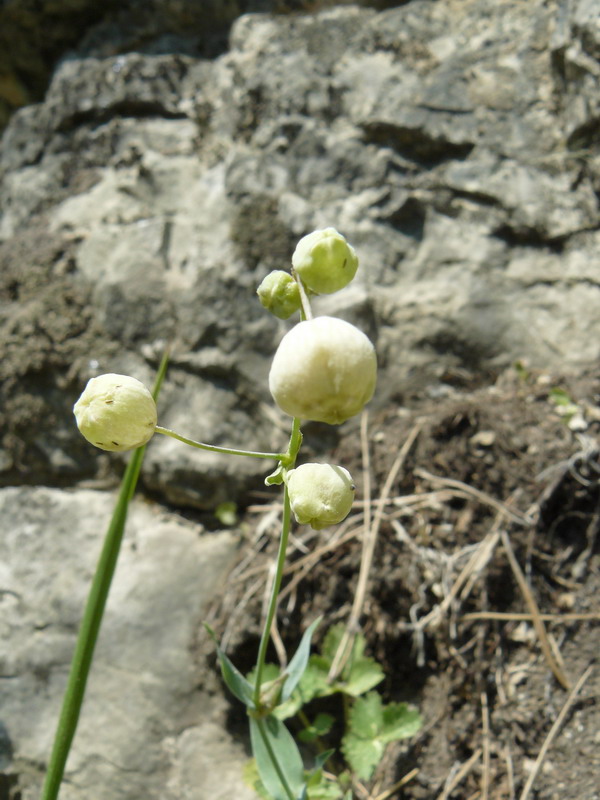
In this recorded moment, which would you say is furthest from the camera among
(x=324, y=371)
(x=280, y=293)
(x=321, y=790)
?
(x=321, y=790)

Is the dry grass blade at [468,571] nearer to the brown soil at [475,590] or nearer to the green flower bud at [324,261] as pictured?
the brown soil at [475,590]

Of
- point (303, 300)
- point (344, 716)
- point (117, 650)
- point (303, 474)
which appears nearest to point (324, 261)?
point (303, 300)

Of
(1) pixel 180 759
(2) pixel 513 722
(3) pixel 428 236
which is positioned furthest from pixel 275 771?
(3) pixel 428 236

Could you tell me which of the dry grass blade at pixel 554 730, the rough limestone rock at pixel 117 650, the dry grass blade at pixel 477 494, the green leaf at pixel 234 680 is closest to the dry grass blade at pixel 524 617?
the dry grass blade at pixel 554 730

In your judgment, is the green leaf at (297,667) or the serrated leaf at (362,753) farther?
the serrated leaf at (362,753)

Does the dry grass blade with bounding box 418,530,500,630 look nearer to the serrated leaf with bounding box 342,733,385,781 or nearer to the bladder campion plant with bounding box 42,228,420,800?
the bladder campion plant with bounding box 42,228,420,800

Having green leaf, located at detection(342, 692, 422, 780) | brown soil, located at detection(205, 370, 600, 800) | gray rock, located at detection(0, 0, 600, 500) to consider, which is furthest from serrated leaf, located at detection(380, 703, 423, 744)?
gray rock, located at detection(0, 0, 600, 500)

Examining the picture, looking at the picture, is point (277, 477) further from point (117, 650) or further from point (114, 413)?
point (117, 650)
